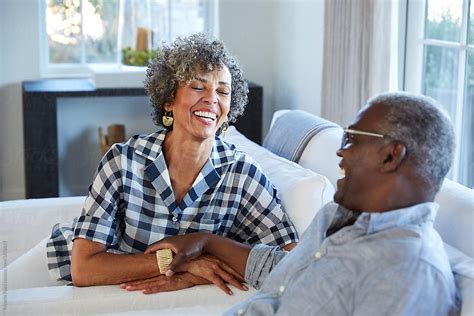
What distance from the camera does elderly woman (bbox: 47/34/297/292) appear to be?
2.00 meters

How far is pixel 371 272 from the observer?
133cm

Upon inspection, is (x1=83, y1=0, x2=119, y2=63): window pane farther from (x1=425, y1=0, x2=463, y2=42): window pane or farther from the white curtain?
(x1=425, y1=0, x2=463, y2=42): window pane

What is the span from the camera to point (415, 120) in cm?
138

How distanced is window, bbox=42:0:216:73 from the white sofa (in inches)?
83.5

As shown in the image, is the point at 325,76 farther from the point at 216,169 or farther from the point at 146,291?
the point at 146,291

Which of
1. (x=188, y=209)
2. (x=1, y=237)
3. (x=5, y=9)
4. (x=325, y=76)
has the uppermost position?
(x=5, y=9)

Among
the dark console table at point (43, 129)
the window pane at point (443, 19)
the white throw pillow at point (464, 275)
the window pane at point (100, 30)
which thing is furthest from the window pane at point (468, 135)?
the window pane at point (100, 30)

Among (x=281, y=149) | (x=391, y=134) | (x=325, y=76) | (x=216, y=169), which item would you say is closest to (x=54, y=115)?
(x=325, y=76)

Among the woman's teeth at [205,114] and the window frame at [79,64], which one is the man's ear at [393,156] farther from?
the window frame at [79,64]

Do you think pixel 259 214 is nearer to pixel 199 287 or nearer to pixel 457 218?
pixel 199 287

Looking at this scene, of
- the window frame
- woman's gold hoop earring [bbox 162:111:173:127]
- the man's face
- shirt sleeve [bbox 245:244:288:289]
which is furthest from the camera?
the window frame

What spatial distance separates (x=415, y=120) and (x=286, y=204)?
752 millimetres

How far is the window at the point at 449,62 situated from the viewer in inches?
112

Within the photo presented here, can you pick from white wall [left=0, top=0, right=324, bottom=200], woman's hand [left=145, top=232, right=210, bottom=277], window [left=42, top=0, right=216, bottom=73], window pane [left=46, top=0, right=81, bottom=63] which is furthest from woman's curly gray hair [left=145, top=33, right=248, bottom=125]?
window pane [left=46, top=0, right=81, bottom=63]
